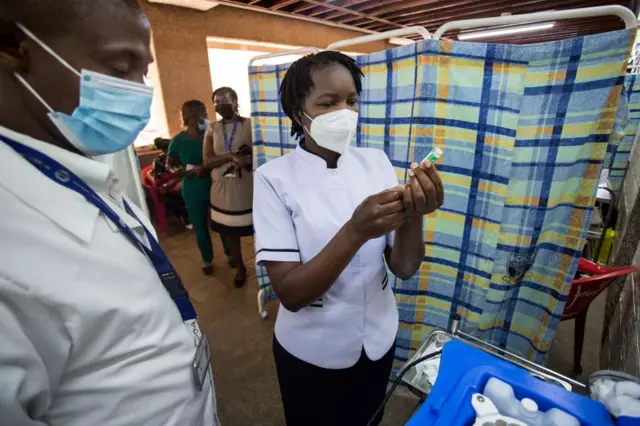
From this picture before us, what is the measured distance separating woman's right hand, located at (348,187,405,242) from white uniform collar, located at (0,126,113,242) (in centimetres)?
54

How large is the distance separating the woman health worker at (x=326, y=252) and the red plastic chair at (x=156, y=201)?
3.63 metres

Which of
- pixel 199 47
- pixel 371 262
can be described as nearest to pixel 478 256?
pixel 371 262

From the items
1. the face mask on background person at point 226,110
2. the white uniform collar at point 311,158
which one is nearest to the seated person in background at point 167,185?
the face mask on background person at point 226,110

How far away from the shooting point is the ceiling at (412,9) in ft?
16.0

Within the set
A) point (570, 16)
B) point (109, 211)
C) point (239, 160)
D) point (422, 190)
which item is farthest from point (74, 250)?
point (239, 160)

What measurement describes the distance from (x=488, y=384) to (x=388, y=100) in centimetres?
129

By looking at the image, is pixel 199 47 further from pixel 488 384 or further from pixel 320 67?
pixel 488 384

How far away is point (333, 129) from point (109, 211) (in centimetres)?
59

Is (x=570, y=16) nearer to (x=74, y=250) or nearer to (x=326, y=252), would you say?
(x=326, y=252)

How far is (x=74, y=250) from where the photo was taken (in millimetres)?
518

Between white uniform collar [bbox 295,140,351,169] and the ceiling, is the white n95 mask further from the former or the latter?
the ceiling

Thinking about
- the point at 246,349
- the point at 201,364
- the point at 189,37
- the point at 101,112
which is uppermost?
the point at 189,37

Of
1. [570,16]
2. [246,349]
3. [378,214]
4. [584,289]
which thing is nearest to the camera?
[378,214]

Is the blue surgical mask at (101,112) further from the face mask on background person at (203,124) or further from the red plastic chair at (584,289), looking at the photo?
the face mask on background person at (203,124)
